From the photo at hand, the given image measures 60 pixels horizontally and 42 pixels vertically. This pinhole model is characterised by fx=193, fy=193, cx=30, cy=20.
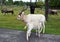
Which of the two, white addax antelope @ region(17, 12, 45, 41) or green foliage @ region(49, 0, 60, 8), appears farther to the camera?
green foliage @ region(49, 0, 60, 8)

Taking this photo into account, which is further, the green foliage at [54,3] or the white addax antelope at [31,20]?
the green foliage at [54,3]

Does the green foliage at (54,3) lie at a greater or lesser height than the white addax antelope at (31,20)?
lesser

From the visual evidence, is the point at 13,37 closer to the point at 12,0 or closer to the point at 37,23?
the point at 37,23

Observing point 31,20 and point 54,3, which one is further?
point 54,3

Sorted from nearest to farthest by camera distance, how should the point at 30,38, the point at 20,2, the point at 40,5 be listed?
the point at 30,38
the point at 40,5
the point at 20,2

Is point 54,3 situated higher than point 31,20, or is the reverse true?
point 31,20

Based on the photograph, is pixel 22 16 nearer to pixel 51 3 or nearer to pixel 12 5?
pixel 51 3

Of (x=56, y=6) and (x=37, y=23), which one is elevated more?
(x=37, y=23)

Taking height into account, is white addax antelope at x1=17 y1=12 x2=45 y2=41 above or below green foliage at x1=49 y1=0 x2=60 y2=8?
above

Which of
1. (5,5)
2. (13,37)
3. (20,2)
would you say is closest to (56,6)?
(20,2)

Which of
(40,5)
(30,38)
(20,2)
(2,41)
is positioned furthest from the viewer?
(20,2)

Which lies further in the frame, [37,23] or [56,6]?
[56,6]

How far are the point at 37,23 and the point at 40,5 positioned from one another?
34.9ft

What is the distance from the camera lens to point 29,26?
6.14 metres
